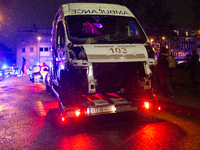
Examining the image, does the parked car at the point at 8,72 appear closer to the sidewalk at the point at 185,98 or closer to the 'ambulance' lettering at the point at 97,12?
the sidewalk at the point at 185,98

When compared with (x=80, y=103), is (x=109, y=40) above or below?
above

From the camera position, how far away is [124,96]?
5.63 metres

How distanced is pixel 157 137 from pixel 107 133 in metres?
1.12

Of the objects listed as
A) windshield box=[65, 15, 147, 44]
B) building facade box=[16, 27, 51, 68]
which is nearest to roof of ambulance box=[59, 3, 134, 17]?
windshield box=[65, 15, 147, 44]

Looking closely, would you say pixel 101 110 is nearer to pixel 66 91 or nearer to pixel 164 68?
pixel 66 91

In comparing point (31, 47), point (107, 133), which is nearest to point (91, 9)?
point (107, 133)

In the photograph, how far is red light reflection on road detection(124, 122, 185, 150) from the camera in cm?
412

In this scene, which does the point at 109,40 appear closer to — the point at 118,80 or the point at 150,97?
the point at 118,80

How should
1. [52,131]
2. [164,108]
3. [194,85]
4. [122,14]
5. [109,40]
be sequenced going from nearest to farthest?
[52,131] → [109,40] → [122,14] → [164,108] → [194,85]

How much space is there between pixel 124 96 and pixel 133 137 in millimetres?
1254

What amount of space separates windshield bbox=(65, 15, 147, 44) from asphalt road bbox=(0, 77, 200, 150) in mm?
2167

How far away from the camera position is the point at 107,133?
16.4 ft

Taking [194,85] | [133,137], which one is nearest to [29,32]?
[194,85]

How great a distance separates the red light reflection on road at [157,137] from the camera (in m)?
4.12
